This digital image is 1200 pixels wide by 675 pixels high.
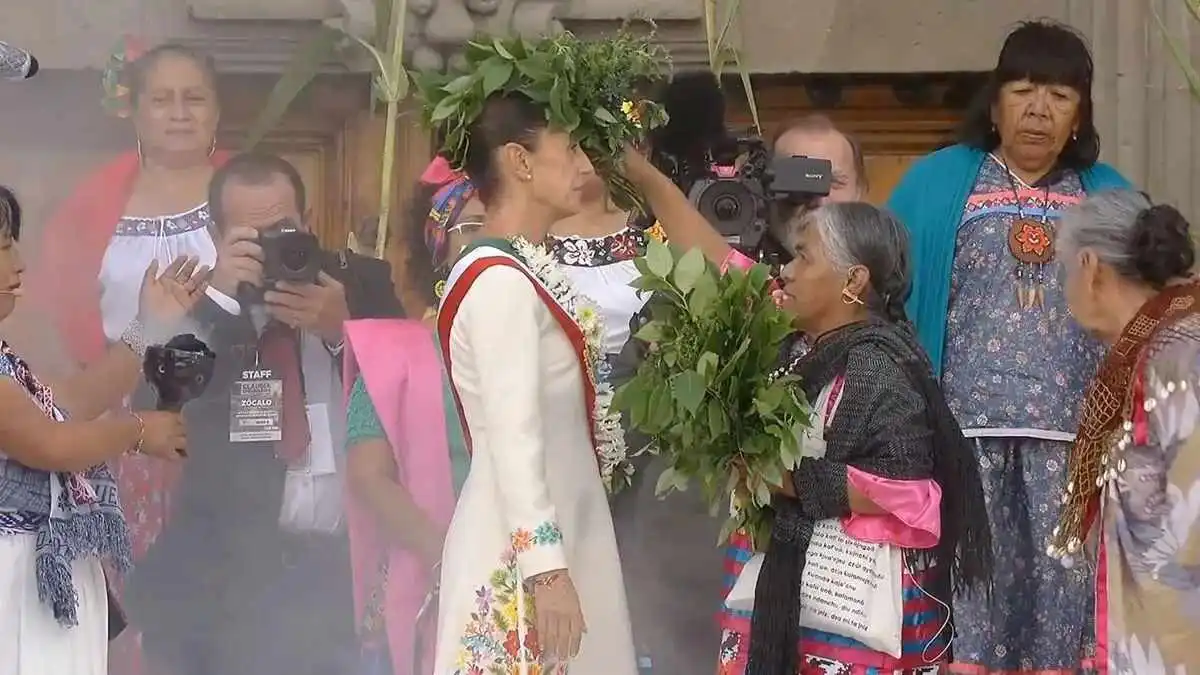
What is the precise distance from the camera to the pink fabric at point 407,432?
124 inches

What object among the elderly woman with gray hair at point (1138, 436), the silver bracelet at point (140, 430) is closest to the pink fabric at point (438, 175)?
the silver bracelet at point (140, 430)

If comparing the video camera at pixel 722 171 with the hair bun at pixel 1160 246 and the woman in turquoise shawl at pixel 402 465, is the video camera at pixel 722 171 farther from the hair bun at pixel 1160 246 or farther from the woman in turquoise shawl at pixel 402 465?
the hair bun at pixel 1160 246

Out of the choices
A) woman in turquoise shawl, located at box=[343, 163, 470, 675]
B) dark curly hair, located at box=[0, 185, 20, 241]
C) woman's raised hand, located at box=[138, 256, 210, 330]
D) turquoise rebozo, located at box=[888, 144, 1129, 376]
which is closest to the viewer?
dark curly hair, located at box=[0, 185, 20, 241]

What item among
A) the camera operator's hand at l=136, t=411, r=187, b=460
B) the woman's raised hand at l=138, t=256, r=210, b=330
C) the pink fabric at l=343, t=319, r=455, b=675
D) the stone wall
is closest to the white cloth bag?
the pink fabric at l=343, t=319, r=455, b=675

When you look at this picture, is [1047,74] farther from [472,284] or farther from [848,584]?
[472,284]

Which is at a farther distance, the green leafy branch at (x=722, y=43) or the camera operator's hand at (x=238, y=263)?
the green leafy branch at (x=722, y=43)

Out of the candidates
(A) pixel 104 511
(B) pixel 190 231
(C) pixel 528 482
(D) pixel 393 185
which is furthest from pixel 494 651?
(D) pixel 393 185

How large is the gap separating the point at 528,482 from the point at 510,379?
0.14m

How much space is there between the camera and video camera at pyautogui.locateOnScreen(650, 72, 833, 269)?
3225 millimetres

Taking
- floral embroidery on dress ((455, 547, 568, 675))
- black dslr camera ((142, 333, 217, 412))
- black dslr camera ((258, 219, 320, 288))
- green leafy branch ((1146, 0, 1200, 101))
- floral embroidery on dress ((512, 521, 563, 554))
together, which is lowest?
floral embroidery on dress ((455, 547, 568, 675))

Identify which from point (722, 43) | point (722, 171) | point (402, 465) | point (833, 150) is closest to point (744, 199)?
point (722, 171)

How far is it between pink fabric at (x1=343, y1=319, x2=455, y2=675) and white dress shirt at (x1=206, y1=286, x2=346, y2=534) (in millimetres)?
205

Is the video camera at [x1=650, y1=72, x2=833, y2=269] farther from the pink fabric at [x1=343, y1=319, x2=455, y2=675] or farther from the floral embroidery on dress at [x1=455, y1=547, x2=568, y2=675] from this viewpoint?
the floral embroidery on dress at [x1=455, y1=547, x2=568, y2=675]

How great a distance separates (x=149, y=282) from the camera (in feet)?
11.1
